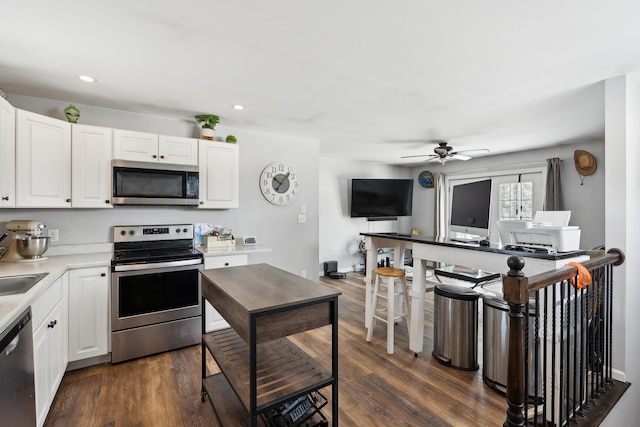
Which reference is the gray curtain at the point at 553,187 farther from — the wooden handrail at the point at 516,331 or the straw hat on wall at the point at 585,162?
the wooden handrail at the point at 516,331

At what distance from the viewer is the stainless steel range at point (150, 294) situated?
262cm

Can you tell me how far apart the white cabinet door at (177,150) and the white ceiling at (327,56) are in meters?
0.30

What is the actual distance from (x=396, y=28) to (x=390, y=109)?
55.7 inches

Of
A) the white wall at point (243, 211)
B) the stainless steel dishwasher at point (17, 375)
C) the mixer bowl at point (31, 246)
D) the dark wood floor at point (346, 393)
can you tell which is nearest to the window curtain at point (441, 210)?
the white wall at point (243, 211)

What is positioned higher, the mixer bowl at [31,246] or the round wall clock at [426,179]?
the round wall clock at [426,179]

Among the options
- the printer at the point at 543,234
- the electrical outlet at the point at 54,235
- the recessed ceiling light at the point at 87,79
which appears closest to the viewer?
the printer at the point at 543,234

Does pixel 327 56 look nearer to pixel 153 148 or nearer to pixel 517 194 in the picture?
pixel 153 148

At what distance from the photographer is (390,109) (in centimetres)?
308

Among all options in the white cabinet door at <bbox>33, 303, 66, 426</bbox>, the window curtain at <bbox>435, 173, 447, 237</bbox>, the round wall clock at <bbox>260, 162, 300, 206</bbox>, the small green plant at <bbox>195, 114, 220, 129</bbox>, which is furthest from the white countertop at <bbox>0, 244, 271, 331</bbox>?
the window curtain at <bbox>435, 173, 447, 237</bbox>

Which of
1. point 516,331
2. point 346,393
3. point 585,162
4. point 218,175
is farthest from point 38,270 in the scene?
point 585,162

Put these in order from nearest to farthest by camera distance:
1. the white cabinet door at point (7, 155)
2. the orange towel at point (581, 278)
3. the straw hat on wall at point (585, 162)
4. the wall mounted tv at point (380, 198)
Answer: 1. the orange towel at point (581, 278)
2. the white cabinet door at point (7, 155)
3. the straw hat on wall at point (585, 162)
4. the wall mounted tv at point (380, 198)

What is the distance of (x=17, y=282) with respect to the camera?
1980mm

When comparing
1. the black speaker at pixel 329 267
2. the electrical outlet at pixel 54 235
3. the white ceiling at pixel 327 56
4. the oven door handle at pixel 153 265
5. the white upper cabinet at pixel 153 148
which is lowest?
the black speaker at pixel 329 267

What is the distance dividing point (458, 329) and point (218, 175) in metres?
2.86
